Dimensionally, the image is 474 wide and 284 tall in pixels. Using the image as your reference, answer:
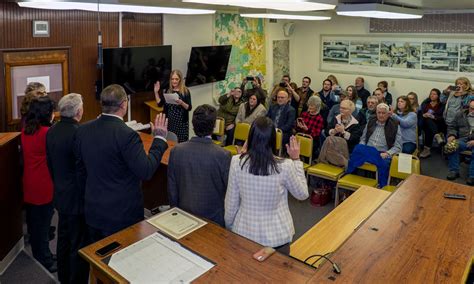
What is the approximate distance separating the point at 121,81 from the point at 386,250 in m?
4.71

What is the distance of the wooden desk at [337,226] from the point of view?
115 inches

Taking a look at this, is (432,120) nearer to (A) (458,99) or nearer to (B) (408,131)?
(A) (458,99)

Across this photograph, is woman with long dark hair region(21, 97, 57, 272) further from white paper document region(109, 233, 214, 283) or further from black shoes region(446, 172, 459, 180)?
black shoes region(446, 172, 459, 180)

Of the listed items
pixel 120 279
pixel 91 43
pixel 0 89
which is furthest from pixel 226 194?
pixel 91 43

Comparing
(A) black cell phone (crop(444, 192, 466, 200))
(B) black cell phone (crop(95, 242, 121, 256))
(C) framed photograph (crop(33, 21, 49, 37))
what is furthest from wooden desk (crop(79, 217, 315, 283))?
(C) framed photograph (crop(33, 21, 49, 37))

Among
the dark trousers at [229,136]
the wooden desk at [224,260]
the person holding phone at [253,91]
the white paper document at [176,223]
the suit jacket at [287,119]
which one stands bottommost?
the wooden desk at [224,260]

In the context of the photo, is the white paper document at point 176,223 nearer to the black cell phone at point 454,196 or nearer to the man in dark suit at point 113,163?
the man in dark suit at point 113,163

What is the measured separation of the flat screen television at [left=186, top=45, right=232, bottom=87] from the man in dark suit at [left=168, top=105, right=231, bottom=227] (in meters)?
4.66

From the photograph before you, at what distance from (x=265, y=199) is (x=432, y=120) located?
250 inches

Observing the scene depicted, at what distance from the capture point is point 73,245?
3.00 m

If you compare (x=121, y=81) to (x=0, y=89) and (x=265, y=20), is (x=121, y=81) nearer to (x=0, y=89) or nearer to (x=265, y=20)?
(x=0, y=89)

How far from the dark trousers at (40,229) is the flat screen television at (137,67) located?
8.03 ft

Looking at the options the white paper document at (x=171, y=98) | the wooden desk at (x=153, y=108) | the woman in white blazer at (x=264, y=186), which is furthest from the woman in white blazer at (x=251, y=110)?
the woman in white blazer at (x=264, y=186)

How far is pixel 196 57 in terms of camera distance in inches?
279
